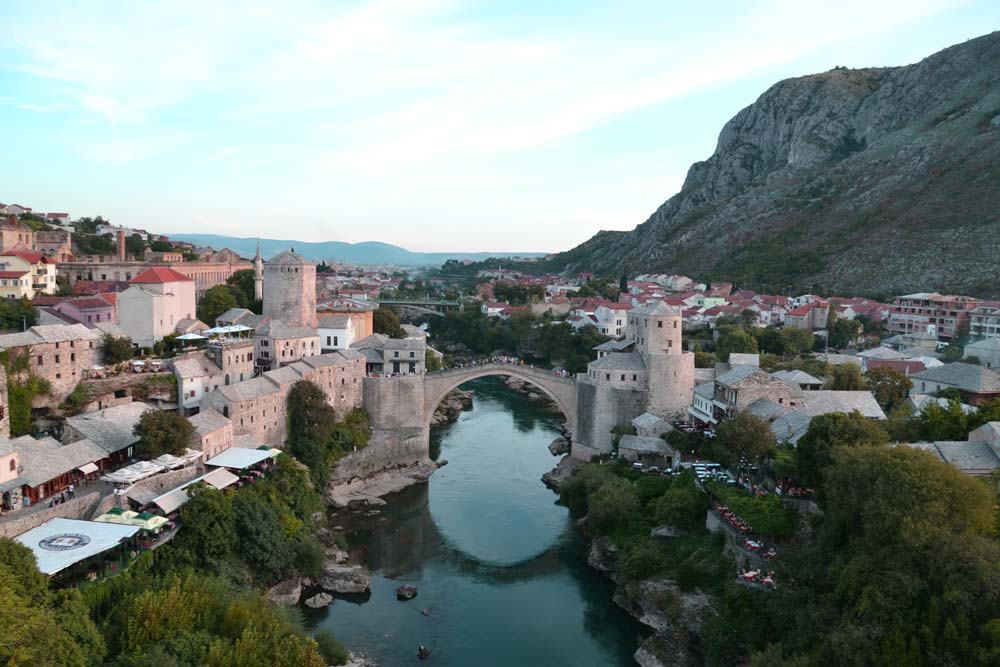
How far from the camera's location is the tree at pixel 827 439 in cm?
1711

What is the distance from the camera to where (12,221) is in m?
33.8

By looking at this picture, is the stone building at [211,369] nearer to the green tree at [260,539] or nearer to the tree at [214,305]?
the tree at [214,305]

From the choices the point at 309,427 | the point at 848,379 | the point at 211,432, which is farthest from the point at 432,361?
the point at 848,379

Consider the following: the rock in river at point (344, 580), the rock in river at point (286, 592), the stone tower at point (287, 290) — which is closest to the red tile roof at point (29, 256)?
the stone tower at point (287, 290)

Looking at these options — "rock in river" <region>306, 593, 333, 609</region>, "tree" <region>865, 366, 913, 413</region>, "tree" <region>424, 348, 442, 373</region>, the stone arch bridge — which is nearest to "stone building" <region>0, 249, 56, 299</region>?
the stone arch bridge

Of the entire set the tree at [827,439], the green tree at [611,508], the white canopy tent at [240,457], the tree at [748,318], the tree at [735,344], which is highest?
the tree at [748,318]

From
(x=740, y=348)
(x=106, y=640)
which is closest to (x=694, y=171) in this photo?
(x=740, y=348)

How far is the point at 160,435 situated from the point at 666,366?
55.8 feet

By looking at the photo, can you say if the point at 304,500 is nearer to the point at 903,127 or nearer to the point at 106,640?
the point at 106,640

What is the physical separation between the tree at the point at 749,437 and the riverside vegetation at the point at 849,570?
1.40 meters

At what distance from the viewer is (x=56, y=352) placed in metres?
21.7

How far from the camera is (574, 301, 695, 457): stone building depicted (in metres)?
27.3

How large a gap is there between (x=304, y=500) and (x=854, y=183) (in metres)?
59.3

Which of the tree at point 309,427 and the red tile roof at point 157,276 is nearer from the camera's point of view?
the tree at point 309,427
